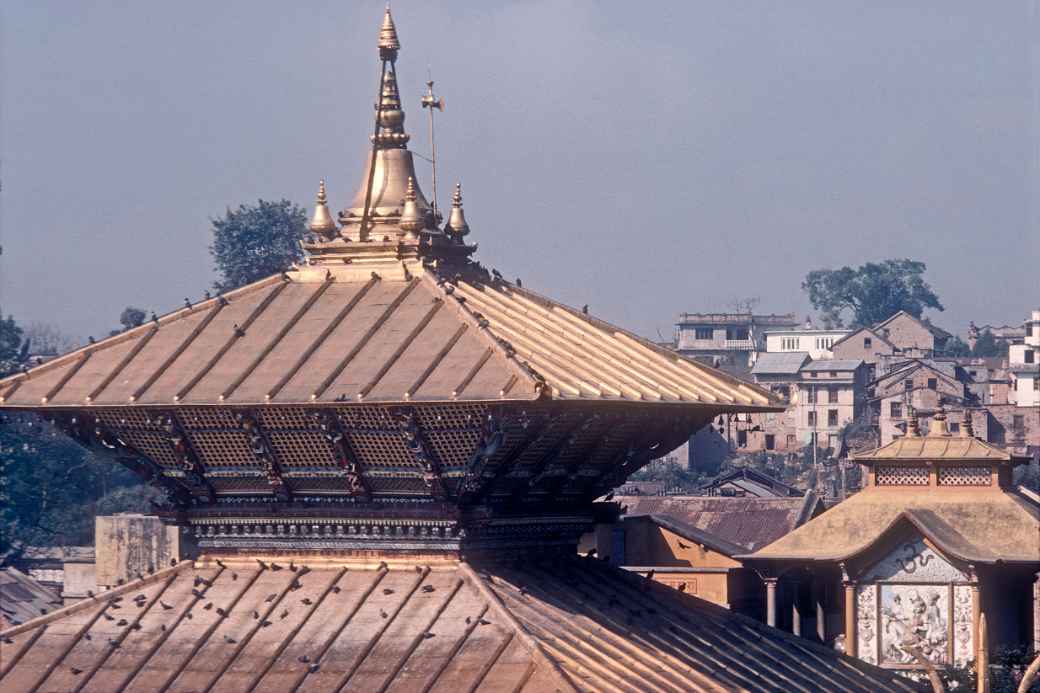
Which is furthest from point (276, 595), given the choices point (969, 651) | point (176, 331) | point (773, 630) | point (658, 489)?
point (658, 489)

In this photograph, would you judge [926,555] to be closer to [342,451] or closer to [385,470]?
[385,470]

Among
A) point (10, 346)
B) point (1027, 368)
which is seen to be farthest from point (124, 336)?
point (1027, 368)

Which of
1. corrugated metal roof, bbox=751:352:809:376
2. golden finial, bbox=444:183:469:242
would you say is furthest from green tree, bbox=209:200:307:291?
golden finial, bbox=444:183:469:242

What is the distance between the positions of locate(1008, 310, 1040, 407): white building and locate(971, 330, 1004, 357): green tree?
17.5 m

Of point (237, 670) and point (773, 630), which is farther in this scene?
point (773, 630)

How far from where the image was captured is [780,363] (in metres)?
134

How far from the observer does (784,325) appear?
549 ft

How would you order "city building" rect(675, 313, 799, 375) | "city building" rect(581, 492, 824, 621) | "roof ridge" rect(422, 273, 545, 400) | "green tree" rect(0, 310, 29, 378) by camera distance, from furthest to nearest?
"city building" rect(675, 313, 799, 375) → "green tree" rect(0, 310, 29, 378) → "city building" rect(581, 492, 824, 621) → "roof ridge" rect(422, 273, 545, 400)

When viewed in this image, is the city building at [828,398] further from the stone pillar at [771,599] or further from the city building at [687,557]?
the stone pillar at [771,599]

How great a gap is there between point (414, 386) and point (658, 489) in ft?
→ 222

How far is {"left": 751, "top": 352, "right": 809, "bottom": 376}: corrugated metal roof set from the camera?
13150 cm

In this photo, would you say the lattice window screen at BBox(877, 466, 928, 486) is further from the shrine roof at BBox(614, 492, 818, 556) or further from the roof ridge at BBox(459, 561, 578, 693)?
the roof ridge at BBox(459, 561, 578, 693)

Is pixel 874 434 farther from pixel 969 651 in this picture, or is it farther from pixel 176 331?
pixel 176 331

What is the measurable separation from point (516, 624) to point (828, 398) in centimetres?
10575
